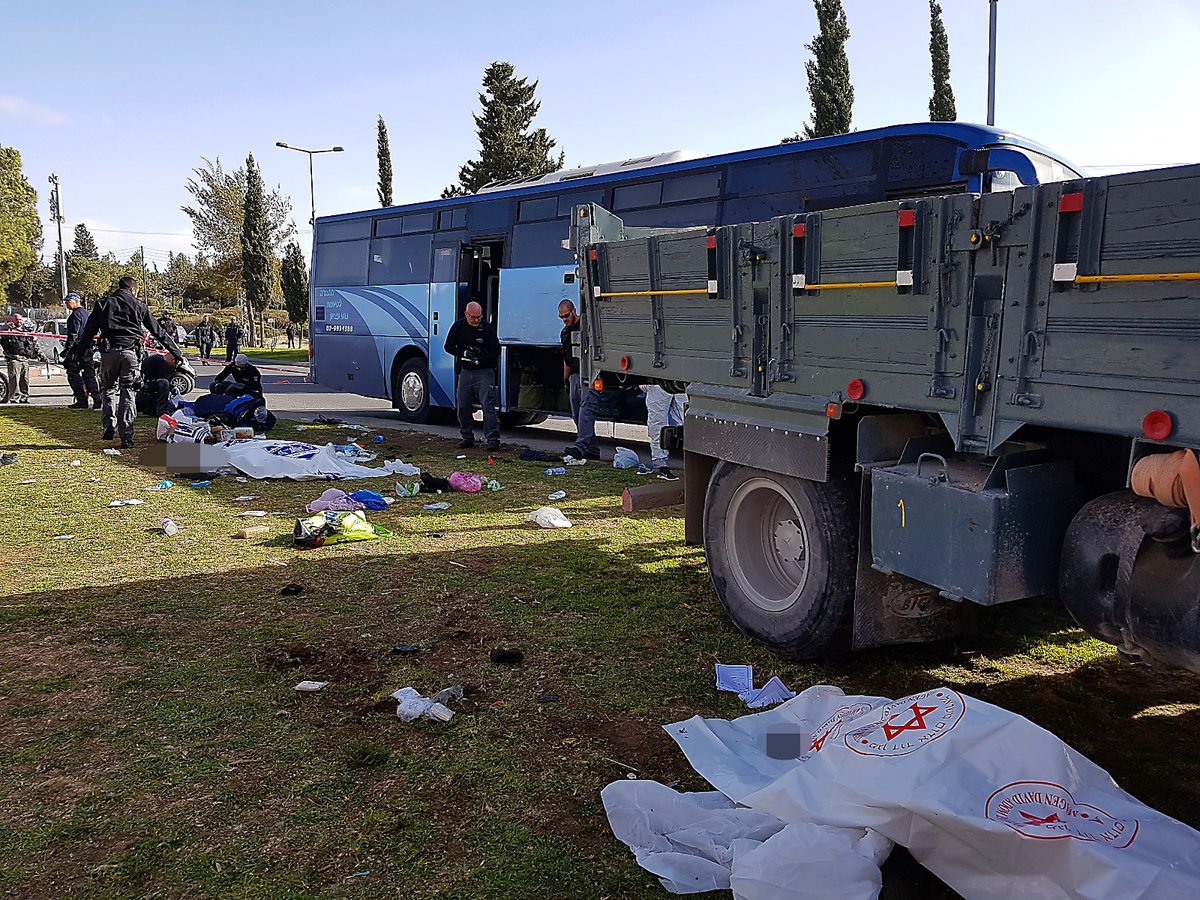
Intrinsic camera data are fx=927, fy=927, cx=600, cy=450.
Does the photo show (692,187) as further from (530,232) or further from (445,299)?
(445,299)

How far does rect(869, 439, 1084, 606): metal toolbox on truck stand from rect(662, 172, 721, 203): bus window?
7.32 m

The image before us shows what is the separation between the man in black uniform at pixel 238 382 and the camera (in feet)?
41.9

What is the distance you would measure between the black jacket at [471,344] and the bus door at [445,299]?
2395mm

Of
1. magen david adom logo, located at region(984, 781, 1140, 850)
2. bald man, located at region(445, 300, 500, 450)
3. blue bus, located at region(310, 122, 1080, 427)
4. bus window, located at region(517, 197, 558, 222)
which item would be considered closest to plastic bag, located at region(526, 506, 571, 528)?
blue bus, located at region(310, 122, 1080, 427)

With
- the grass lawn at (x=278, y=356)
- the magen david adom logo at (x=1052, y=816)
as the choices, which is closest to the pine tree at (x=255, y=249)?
the grass lawn at (x=278, y=356)

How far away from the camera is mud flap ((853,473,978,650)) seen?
4098 mm

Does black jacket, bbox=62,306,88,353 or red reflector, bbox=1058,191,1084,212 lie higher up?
red reflector, bbox=1058,191,1084,212

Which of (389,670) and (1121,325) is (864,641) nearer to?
(1121,325)

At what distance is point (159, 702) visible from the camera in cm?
399

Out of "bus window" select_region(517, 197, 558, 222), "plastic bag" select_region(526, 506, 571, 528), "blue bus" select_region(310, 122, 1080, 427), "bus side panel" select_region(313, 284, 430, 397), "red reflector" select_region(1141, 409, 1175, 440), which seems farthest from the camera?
"bus side panel" select_region(313, 284, 430, 397)

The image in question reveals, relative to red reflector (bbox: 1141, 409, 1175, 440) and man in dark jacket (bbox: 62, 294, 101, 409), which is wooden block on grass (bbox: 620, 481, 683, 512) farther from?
man in dark jacket (bbox: 62, 294, 101, 409)

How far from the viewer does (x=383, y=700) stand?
13.2ft

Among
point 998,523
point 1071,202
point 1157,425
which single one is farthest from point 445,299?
point 1157,425

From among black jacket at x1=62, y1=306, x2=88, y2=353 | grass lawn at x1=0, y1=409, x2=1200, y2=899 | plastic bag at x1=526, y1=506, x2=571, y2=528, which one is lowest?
grass lawn at x1=0, y1=409, x2=1200, y2=899
